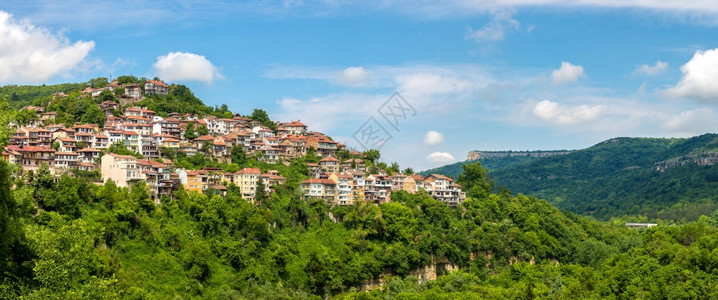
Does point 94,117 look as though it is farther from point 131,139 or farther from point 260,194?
point 260,194

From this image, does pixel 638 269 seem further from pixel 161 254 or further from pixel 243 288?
pixel 161 254

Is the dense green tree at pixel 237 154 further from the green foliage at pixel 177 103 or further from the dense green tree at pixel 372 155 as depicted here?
the dense green tree at pixel 372 155

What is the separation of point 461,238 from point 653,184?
112514mm

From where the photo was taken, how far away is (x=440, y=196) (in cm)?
6775

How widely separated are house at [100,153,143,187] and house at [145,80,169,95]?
88.4 ft

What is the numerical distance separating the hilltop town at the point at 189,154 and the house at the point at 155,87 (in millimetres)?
117

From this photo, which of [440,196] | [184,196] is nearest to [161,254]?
[184,196]

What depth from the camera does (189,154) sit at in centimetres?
6147

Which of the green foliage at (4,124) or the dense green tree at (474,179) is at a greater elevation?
the green foliage at (4,124)

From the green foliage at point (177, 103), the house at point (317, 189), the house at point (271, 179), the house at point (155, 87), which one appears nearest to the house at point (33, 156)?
the house at point (271, 179)

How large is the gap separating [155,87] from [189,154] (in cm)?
1948

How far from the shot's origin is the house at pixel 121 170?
1989 inches

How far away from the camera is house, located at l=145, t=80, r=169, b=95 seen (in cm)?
7708

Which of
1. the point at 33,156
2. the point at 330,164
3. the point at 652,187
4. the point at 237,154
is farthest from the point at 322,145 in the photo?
the point at 652,187
